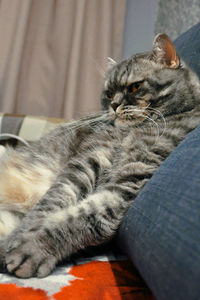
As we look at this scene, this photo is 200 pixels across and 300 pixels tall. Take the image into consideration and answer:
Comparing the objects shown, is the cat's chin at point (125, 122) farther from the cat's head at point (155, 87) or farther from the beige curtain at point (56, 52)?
the beige curtain at point (56, 52)

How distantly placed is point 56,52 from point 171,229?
225 centimetres

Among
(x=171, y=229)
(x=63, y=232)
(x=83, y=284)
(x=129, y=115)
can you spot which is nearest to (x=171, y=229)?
(x=171, y=229)

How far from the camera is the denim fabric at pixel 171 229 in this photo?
35cm

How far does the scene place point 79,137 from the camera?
1.14m

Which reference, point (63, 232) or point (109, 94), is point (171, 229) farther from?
point (109, 94)

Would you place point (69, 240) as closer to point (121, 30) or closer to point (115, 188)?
point (115, 188)

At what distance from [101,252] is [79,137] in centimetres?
54

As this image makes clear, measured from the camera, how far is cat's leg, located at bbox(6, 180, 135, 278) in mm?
585

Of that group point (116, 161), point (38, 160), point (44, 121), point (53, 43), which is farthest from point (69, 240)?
point (53, 43)

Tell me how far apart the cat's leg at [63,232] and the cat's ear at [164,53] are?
Result: 1.97ft

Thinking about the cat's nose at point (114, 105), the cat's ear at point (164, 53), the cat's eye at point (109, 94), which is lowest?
the cat's nose at point (114, 105)

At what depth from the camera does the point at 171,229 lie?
0.41 m

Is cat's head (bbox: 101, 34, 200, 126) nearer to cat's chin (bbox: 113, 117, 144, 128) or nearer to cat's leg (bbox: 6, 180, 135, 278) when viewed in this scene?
cat's chin (bbox: 113, 117, 144, 128)

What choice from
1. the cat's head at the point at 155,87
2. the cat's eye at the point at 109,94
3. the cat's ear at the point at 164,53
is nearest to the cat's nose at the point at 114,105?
the cat's head at the point at 155,87
